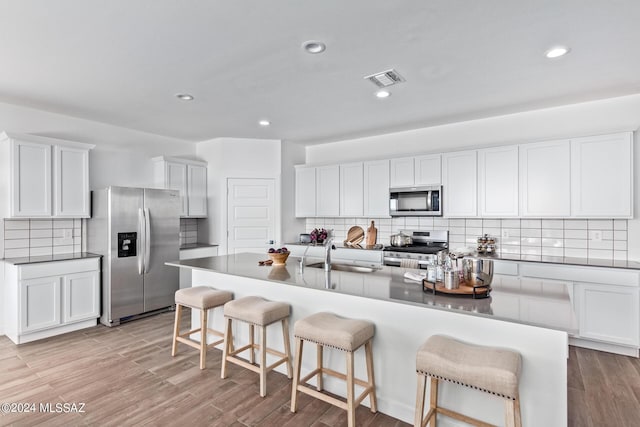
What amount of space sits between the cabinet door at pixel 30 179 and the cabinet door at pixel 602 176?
5791mm

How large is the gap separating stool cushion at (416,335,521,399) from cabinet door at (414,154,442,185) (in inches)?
115

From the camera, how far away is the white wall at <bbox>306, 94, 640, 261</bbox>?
3457 mm

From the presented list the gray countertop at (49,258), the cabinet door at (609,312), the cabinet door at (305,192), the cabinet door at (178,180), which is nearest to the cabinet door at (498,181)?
the cabinet door at (609,312)

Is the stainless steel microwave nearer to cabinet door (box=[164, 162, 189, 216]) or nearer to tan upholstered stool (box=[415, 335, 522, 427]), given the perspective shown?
tan upholstered stool (box=[415, 335, 522, 427])

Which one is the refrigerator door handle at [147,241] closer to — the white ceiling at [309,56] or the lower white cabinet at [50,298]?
the lower white cabinet at [50,298]

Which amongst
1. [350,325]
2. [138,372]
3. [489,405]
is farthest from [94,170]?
[489,405]

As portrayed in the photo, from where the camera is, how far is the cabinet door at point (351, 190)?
507 centimetres

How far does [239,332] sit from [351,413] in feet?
4.94

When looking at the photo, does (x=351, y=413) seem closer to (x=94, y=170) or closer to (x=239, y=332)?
(x=239, y=332)

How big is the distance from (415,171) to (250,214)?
267cm

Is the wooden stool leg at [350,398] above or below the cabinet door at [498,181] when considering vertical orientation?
below

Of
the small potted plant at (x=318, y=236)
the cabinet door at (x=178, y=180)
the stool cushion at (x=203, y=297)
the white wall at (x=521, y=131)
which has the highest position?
the white wall at (x=521, y=131)

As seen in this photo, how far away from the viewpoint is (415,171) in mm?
4562

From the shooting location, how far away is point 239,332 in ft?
10.3
